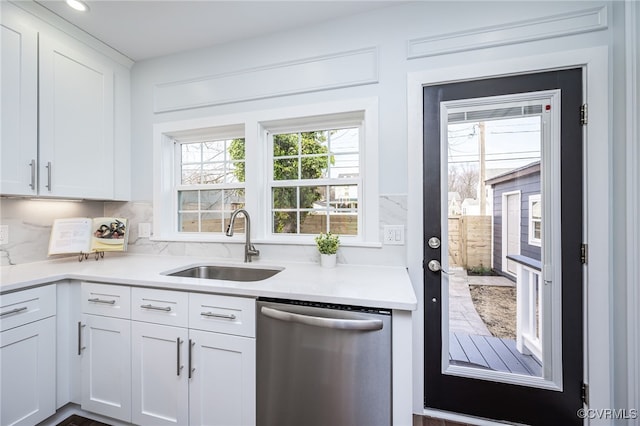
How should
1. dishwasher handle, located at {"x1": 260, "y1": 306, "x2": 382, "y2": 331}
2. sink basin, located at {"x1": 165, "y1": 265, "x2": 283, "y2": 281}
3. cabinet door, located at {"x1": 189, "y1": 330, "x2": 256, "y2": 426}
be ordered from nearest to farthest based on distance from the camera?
dishwasher handle, located at {"x1": 260, "y1": 306, "x2": 382, "y2": 331}, cabinet door, located at {"x1": 189, "y1": 330, "x2": 256, "y2": 426}, sink basin, located at {"x1": 165, "y1": 265, "x2": 283, "y2": 281}

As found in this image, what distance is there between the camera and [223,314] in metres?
1.27

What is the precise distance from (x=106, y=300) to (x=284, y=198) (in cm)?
126

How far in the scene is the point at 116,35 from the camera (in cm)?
195

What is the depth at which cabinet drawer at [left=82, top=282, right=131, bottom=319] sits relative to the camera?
1.44 meters

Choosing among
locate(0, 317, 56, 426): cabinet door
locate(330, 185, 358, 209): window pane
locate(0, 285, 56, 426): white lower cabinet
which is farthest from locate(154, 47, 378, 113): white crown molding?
locate(0, 317, 56, 426): cabinet door

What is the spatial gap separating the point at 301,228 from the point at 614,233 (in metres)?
1.80

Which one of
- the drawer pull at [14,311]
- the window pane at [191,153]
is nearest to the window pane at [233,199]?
the window pane at [191,153]

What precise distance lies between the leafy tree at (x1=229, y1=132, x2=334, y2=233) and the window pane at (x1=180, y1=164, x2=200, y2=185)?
77 cm

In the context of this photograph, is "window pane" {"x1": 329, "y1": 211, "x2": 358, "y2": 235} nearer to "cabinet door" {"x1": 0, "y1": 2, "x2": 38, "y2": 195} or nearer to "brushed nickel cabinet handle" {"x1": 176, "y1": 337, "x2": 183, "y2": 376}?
"brushed nickel cabinet handle" {"x1": 176, "y1": 337, "x2": 183, "y2": 376}

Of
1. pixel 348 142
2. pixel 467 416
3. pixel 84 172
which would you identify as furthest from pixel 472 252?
pixel 84 172

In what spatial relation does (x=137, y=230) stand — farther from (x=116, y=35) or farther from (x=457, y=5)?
(x=457, y=5)

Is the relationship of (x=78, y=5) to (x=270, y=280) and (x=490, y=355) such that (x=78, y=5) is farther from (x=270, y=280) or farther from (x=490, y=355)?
(x=490, y=355)

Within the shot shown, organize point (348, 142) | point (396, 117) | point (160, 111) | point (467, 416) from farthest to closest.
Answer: point (160, 111) < point (348, 142) < point (396, 117) < point (467, 416)

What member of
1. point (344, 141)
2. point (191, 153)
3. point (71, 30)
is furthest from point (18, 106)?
point (344, 141)
